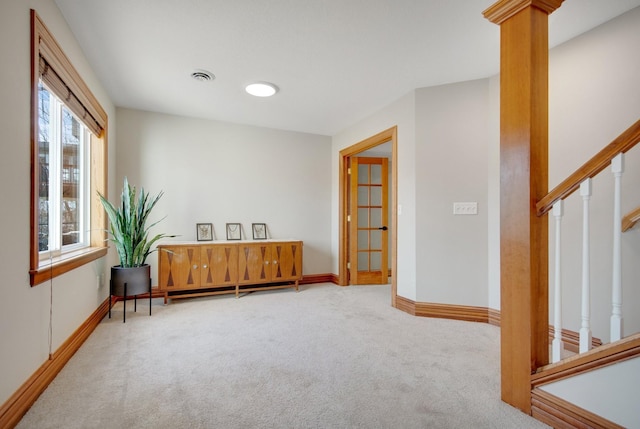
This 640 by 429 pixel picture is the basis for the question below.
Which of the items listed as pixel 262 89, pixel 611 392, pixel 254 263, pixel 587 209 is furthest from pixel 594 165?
pixel 254 263

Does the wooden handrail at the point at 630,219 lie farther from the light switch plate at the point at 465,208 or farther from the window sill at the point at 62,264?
the window sill at the point at 62,264

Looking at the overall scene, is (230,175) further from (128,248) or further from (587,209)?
(587,209)

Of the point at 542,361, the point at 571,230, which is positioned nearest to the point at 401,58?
the point at 571,230

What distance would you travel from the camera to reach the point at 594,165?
1.38m

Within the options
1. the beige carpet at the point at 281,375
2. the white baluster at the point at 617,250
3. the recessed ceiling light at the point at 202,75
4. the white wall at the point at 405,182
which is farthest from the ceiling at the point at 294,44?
the beige carpet at the point at 281,375

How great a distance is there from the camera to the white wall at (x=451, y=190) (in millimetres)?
3070

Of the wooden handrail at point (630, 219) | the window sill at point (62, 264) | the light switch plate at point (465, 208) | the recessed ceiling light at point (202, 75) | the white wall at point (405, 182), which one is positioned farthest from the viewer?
the white wall at point (405, 182)

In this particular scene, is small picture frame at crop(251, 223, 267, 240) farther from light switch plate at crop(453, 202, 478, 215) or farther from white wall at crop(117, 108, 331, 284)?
light switch plate at crop(453, 202, 478, 215)

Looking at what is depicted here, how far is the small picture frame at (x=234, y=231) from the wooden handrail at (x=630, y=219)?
387cm

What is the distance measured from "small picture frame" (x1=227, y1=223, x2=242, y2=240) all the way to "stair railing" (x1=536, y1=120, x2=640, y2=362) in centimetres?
358

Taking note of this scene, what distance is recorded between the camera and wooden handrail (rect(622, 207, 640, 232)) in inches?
73.7

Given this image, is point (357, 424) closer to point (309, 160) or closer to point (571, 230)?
point (571, 230)

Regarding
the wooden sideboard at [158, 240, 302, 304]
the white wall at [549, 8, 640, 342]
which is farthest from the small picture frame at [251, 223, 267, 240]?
the white wall at [549, 8, 640, 342]

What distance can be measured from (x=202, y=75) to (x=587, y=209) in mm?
3034
